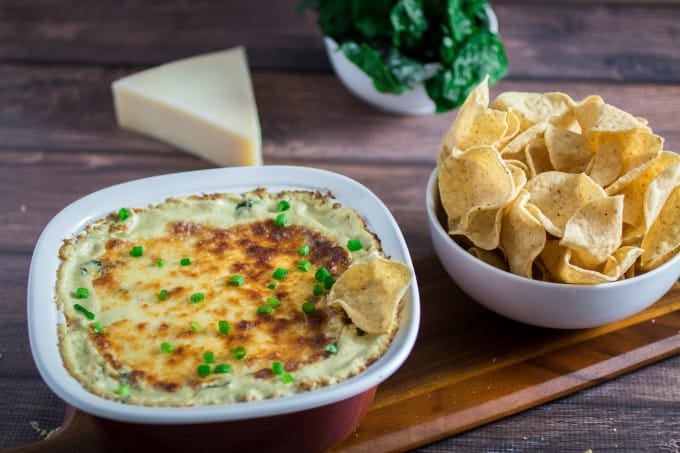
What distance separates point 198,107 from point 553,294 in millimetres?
1573

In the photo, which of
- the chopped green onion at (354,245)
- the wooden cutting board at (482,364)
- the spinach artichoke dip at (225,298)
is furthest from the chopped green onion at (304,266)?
the wooden cutting board at (482,364)

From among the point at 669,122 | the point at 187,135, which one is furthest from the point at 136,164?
the point at 669,122

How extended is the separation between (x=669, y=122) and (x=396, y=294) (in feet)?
5.94

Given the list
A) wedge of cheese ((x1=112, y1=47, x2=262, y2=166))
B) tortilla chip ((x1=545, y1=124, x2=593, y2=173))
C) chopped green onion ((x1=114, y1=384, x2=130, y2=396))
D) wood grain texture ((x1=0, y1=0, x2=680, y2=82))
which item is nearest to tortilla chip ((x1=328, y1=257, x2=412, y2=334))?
chopped green onion ((x1=114, y1=384, x2=130, y2=396))

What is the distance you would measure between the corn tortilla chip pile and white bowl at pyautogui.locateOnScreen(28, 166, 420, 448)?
0.22m

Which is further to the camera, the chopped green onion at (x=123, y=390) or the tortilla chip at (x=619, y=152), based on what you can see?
the tortilla chip at (x=619, y=152)

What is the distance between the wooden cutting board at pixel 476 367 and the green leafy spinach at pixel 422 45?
33.1 inches

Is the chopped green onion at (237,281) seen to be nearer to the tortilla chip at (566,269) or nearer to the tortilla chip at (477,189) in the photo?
the tortilla chip at (477,189)

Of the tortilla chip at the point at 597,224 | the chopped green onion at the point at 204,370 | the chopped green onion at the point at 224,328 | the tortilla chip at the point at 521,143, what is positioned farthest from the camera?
the tortilla chip at the point at 521,143

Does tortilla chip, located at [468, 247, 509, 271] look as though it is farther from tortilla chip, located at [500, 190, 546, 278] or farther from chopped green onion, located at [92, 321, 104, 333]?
chopped green onion, located at [92, 321, 104, 333]

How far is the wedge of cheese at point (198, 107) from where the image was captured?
10.5 ft

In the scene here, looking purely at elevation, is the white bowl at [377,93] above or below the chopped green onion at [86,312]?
below

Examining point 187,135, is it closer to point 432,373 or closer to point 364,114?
point 364,114

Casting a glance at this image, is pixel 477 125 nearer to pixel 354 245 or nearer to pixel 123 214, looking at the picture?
pixel 354 245
